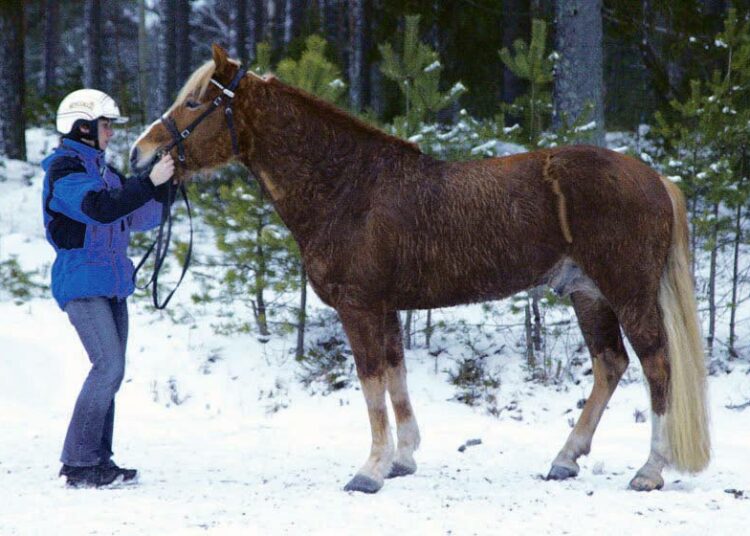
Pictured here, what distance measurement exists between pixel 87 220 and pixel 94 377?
2.93 ft

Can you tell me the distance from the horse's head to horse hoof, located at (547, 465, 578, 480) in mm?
2644

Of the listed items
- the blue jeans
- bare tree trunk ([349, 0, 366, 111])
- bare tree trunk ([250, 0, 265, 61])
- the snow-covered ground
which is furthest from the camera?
bare tree trunk ([250, 0, 265, 61])

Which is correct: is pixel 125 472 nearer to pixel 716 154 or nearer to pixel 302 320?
pixel 302 320

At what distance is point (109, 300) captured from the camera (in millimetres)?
5449

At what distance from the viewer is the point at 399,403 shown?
562cm

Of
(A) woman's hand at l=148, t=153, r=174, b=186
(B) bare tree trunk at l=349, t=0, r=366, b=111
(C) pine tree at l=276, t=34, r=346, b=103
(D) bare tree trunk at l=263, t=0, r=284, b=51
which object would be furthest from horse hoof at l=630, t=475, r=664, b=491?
(D) bare tree trunk at l=263, t=0, r=284, b=51

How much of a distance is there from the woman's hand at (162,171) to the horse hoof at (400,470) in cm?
212

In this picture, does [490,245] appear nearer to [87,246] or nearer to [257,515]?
[257,515]

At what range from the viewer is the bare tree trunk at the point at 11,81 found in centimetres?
1528

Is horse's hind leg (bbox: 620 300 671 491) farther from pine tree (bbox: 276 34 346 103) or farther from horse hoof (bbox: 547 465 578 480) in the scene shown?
pine tree (bbox: 276 34 346 103)

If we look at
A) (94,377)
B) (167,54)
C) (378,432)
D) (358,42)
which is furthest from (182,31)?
(378,432)

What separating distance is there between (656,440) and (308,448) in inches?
98.9

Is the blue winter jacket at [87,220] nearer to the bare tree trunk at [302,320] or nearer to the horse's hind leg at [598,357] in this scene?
the horse's hind leg at [598,357]

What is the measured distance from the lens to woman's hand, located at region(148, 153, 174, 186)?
5.12m
